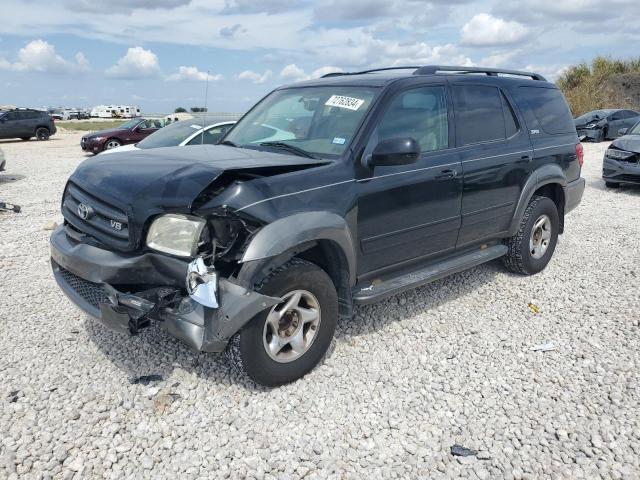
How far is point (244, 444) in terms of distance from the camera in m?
2.95

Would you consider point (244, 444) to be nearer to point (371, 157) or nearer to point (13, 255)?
point (371, 157)

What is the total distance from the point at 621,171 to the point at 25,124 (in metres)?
24.7

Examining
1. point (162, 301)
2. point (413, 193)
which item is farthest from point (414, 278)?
point (162, 301)

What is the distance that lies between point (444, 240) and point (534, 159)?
4.98ft

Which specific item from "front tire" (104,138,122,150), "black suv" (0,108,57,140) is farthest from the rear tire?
"front tire" (104,138,122,150)

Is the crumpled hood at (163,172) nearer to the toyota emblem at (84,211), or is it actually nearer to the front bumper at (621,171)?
the toyota emblem at (84,211)

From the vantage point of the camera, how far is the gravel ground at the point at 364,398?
281cm

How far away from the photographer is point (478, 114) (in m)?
4.72

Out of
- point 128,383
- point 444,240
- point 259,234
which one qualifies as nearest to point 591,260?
point 444,240

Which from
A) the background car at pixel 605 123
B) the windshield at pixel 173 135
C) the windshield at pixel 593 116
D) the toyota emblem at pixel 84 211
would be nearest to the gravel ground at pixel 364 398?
the toyota emblem at pixel 84 211

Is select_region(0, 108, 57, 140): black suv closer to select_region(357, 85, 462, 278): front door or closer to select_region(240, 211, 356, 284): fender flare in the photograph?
select_region(357, 85, 462, 278): front door

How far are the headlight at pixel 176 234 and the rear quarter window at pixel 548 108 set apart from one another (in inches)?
145

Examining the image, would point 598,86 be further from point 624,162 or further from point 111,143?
point 111,143

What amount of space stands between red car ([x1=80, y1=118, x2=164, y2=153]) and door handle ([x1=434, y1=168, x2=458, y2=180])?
625 inches
